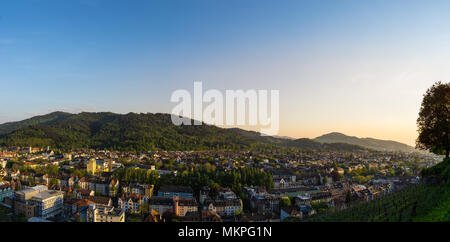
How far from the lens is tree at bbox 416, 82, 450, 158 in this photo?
777cm

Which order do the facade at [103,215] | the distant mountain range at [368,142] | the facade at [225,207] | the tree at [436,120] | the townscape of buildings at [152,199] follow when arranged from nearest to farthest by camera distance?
1. the tree at [436,120]
2. the facade at [103,215]
3. the townscape of buildings at [152,199]
4. the facade at [225,207]
5. the distant mountain range at [368,142]

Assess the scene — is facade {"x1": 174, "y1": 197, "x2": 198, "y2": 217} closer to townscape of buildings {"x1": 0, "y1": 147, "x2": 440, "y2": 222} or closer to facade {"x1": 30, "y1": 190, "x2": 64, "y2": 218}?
townscape of buildings {"x1": 0, "y1": 147, "x2": 440, "y2": 222}

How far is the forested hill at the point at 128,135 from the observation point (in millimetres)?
54875

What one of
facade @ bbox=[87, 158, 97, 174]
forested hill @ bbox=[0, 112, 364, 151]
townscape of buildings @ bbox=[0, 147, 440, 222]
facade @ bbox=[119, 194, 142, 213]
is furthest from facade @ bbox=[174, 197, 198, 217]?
forested hill @ bbox=[0, 112, 364, 151]

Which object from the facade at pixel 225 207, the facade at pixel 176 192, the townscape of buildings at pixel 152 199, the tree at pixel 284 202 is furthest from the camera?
the facade at pixel 176 192

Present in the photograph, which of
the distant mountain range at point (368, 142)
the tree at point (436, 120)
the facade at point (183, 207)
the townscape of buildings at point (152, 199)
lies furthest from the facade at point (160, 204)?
the distant mountain range at point (368, 142)

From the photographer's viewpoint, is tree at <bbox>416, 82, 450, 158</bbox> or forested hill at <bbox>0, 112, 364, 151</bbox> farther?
forested hill at <bbox>0, 112, 364, 151</bbox>

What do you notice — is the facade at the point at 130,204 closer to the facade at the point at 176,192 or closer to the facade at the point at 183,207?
the facade at the point at 183,207

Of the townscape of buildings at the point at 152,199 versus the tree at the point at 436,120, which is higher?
the tree at the point at 436,120

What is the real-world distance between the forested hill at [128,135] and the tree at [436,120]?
A: 159 feet

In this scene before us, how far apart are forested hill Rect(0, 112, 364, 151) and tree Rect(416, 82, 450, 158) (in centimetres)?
4840

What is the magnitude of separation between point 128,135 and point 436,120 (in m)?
61.6
